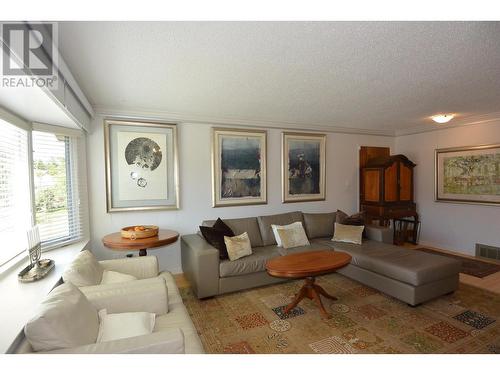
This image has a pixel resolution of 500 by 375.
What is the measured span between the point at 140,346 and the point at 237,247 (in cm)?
208

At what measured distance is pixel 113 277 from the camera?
2258mm

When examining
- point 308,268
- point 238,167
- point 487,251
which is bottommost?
point 487,251

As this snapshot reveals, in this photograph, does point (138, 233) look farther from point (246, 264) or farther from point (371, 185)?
point (371, 185)

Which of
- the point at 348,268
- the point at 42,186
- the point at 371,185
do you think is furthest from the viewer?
the point at 371,185

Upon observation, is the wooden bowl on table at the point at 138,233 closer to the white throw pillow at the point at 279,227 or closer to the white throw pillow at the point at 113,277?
the white throw pillow at the point at 113,277

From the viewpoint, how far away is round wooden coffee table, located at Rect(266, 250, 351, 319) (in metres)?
2.60

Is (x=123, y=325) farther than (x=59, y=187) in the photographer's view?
No

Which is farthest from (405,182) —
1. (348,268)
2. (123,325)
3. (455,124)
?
(123,325)

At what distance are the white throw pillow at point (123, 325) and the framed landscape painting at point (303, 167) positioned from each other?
3.23 metres

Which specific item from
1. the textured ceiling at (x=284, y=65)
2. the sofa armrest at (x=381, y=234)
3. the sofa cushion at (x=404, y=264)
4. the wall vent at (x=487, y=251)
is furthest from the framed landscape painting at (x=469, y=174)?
the sofa cushion at (x=404, y=264)

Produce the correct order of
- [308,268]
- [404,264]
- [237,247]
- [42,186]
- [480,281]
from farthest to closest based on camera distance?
1. [480,281]
2. [237,247]
3. [404,264]
4. [42,186]
5. [308,268]

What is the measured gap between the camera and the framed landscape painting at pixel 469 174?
423cm

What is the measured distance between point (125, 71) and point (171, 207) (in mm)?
1989

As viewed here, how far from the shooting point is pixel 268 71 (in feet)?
7.73
